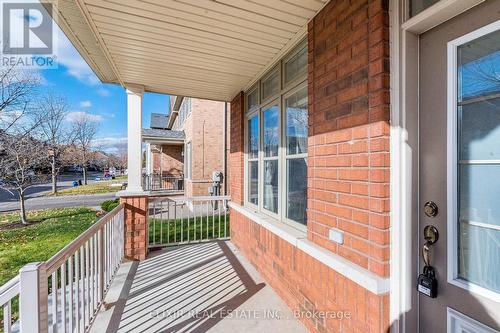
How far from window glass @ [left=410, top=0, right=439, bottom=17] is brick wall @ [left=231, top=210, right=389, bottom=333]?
1607mm

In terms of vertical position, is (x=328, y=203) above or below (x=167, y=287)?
above

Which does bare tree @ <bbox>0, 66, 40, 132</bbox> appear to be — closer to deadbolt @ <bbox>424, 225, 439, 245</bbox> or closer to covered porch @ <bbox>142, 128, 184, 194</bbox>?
covered porch @ <bbox>142, 128, 184, 194</bbox>

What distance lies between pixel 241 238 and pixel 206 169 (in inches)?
213

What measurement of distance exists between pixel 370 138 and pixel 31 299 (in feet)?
6.40

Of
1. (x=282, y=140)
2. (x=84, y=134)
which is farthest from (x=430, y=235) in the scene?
(x=84, y=134)

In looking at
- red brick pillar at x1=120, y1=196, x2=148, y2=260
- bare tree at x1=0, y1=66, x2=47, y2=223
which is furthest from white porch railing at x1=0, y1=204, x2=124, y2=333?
bare tree at x1=0, y1=66, x2=47, y2=223

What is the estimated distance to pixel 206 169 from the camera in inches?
360

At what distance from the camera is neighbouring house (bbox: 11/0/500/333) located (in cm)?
121

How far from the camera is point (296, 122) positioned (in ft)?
8.66

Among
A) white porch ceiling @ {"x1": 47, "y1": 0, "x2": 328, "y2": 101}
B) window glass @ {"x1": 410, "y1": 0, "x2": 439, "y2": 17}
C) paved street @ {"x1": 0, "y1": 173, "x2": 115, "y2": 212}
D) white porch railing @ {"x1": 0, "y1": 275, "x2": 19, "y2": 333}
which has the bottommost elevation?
paved street @ {"x1": 0, "y1": 173, "x2": 115, "y2": 212}

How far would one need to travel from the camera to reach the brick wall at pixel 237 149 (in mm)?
4172

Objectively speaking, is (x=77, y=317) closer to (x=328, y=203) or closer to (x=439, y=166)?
(x=328, y=203)

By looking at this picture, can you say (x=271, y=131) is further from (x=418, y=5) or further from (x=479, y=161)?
(x=479, y=161)

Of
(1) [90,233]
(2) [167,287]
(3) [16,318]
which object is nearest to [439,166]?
(1) [90,233]
